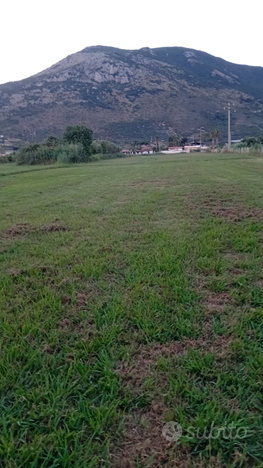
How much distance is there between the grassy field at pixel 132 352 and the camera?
3.96 feet

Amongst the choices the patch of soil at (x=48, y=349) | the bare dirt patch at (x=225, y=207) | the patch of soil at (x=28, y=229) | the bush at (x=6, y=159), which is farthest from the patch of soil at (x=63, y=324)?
the bush at (x=6, y=159)

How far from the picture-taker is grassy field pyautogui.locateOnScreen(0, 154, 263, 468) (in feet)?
3.96

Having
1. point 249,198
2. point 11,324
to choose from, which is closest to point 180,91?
point 249,198

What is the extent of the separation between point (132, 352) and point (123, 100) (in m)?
77.0

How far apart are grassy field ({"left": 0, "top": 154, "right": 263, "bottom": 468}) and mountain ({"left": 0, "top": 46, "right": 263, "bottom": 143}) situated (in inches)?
2135

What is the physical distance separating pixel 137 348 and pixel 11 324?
885 millimetres

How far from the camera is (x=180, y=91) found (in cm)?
7575

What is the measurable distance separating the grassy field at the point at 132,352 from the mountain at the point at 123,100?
178 ft

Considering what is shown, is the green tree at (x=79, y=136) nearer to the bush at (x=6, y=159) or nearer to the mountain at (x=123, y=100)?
the bush at (x=6, y=159)

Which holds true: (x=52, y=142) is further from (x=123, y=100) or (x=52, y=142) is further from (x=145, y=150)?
(x=123, y=100)

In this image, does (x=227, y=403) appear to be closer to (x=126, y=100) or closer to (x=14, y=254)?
(x=14, y=254)

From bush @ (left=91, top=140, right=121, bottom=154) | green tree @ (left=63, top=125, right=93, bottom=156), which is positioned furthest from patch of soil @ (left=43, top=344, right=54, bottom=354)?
bush @ (left=91, top=140, right=121, bottom=154)

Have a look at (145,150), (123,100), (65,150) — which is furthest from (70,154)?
(123,100)

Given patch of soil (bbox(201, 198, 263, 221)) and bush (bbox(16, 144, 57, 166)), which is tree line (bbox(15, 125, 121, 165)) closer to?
bush (bbox(16, 144, 57, 166))
